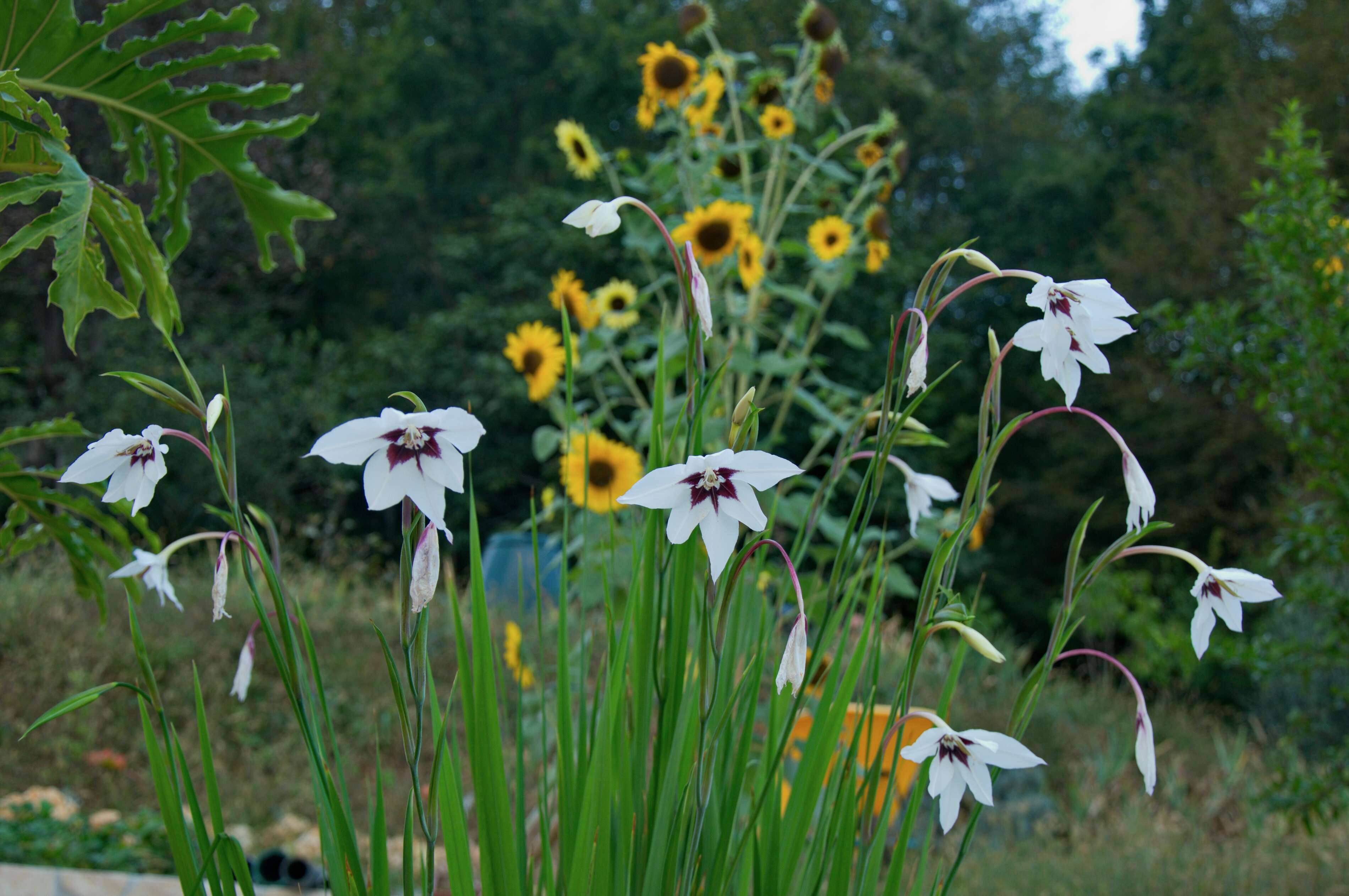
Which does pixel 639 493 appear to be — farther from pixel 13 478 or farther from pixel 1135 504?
pixel 13 478

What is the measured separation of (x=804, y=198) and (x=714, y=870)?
23.9 feet

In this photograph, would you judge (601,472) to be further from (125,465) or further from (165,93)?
(125,465)

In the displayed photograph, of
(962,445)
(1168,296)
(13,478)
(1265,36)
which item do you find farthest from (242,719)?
(1265,36)

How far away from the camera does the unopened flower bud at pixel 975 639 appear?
0.71 meters

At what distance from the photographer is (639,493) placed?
62cm

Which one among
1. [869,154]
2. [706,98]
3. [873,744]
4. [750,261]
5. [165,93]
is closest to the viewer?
[165,93]

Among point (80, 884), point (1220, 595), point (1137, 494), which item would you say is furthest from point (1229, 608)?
point (80, 884)

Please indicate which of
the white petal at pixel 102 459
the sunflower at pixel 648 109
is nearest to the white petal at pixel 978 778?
the white petal at pixel 102 459

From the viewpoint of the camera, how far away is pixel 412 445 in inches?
24.5

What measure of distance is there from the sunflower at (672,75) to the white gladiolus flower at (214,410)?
2.72 m

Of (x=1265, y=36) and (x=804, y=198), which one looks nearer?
(x=804, y=198)

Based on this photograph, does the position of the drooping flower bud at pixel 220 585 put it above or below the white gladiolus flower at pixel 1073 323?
below

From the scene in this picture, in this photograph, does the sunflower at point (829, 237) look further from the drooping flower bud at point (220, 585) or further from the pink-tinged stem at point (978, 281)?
the drooping flower bud at point (220, 585)

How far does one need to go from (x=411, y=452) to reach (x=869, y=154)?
11.0 feet
